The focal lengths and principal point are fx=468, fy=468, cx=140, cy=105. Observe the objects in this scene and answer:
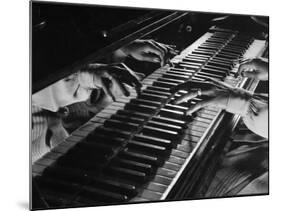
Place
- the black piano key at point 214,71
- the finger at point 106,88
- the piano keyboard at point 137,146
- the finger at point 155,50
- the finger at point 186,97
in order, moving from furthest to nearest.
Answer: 1. the black piano key at point 214,71
2. the finger at point 186,97
3. the finger at point 155,50
4. the finger at point 106,88
5. the piano keyboard at point 137,146

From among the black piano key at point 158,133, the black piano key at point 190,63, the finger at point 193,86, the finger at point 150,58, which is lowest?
the black piano key at point 158,133

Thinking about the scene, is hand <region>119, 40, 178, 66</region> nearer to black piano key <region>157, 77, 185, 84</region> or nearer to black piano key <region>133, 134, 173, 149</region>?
black piano key <region>157, 77, 185, 84</region>

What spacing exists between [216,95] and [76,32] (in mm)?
1218

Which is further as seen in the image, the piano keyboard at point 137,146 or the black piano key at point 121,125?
the black piano key at point 121,125

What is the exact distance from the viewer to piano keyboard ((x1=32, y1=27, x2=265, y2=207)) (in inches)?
131

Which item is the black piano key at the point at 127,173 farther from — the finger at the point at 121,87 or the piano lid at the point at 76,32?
the piano lid at the point at 76,32

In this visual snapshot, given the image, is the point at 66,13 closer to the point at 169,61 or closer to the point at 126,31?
the point at 126,31

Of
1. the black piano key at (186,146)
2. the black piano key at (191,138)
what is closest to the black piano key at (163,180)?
the black piano key at (186,146)

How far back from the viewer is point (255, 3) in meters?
3.96

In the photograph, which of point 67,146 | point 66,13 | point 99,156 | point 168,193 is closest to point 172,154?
point 168,193

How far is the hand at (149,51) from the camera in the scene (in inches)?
138

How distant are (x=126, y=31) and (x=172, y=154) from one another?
983 mm

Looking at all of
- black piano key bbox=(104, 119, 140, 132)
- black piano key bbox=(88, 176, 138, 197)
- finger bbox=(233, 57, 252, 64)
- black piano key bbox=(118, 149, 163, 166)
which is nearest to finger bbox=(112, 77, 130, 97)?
black piano key bbox=(104, 119, 140, 132)

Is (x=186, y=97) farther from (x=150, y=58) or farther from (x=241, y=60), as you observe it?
(x=241, y=60)
